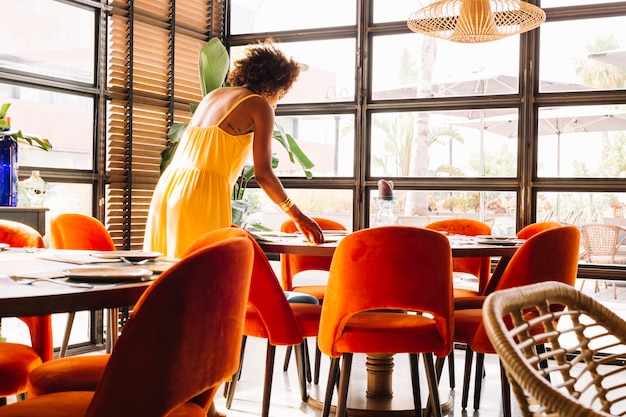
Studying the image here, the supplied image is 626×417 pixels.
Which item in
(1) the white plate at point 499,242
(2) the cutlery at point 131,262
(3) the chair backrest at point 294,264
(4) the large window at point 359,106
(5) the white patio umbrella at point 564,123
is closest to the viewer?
(2) the cutlery at point 131,262

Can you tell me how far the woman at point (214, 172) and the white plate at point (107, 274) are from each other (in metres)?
1.25

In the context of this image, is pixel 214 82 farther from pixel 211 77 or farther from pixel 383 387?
pixel 383 387

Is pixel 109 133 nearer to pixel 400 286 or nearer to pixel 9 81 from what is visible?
pixel 9 81

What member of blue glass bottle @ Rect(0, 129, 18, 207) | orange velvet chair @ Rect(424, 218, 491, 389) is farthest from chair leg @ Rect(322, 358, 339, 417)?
blue glass bottle @ Rect(0, 129, 18, 207)

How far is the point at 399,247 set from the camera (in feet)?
8.72

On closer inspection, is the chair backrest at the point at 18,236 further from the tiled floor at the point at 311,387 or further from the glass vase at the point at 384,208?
the glass vase at the point at 384,208

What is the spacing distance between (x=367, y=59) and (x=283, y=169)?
3.57 ft

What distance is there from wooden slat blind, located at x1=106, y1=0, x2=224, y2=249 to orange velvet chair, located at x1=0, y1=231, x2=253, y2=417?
153 inches

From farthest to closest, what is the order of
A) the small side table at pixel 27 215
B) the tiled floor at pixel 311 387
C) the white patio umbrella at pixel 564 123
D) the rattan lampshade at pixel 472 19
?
the white patio umbrella at pixel 564 123, the rattan lampshade at pixel 472 19, the small side table at pixel 27 215, the tiled floor at pixel 311 387

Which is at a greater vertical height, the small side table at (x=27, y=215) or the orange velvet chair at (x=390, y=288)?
the small side table at (x=27, y=215)

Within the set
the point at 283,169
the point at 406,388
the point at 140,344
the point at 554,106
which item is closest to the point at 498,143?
the point at 554,106

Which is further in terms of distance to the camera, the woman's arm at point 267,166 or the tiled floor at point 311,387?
the tiled floor at point 311,387

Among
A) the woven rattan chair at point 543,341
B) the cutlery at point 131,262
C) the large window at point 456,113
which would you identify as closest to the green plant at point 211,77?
the large window at point 456,113

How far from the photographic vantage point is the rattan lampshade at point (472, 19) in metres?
4.07
